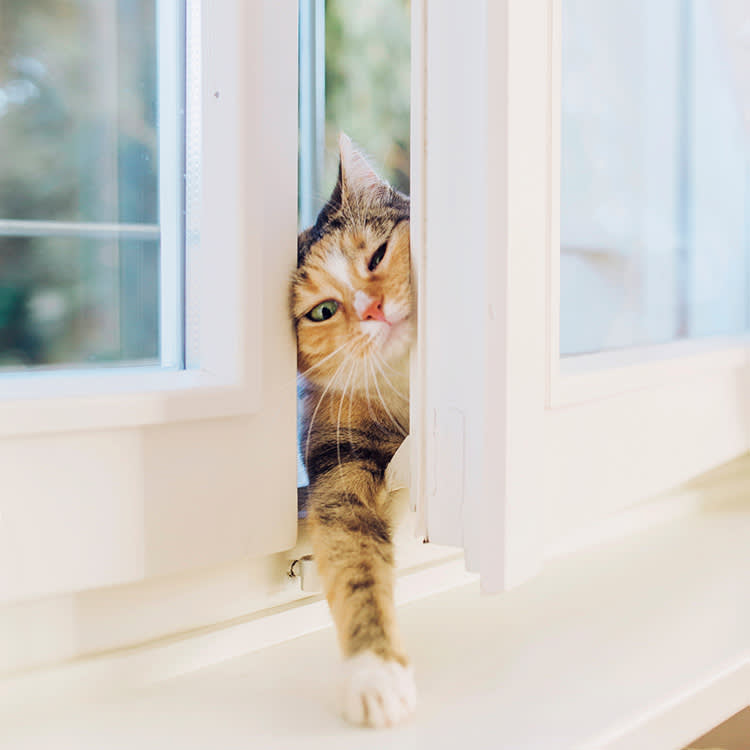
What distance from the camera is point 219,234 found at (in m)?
0.59

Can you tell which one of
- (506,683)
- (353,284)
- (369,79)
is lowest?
(506,683)

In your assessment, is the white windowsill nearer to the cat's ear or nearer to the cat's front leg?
the cat's front leg

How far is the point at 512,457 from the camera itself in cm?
53

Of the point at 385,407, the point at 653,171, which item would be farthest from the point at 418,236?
the point at 653,171

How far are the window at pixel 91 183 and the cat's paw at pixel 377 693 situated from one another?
266 mm

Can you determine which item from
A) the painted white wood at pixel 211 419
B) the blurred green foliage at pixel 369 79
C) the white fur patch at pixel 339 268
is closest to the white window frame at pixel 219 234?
the painted white wood at pixel 211 419

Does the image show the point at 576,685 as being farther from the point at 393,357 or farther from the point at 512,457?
the point at 393,357

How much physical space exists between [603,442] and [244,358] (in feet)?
1.02

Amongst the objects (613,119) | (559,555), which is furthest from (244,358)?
(613,119)

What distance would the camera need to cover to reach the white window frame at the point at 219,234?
0.57 m

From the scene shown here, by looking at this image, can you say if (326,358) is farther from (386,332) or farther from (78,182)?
(78,182)

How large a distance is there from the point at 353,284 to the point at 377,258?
3cm

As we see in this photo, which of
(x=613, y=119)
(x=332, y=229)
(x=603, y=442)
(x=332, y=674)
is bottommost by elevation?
(x=332, y=674)

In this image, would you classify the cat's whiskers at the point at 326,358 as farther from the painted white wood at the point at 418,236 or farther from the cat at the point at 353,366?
the painted white wood at the point at 418,236
